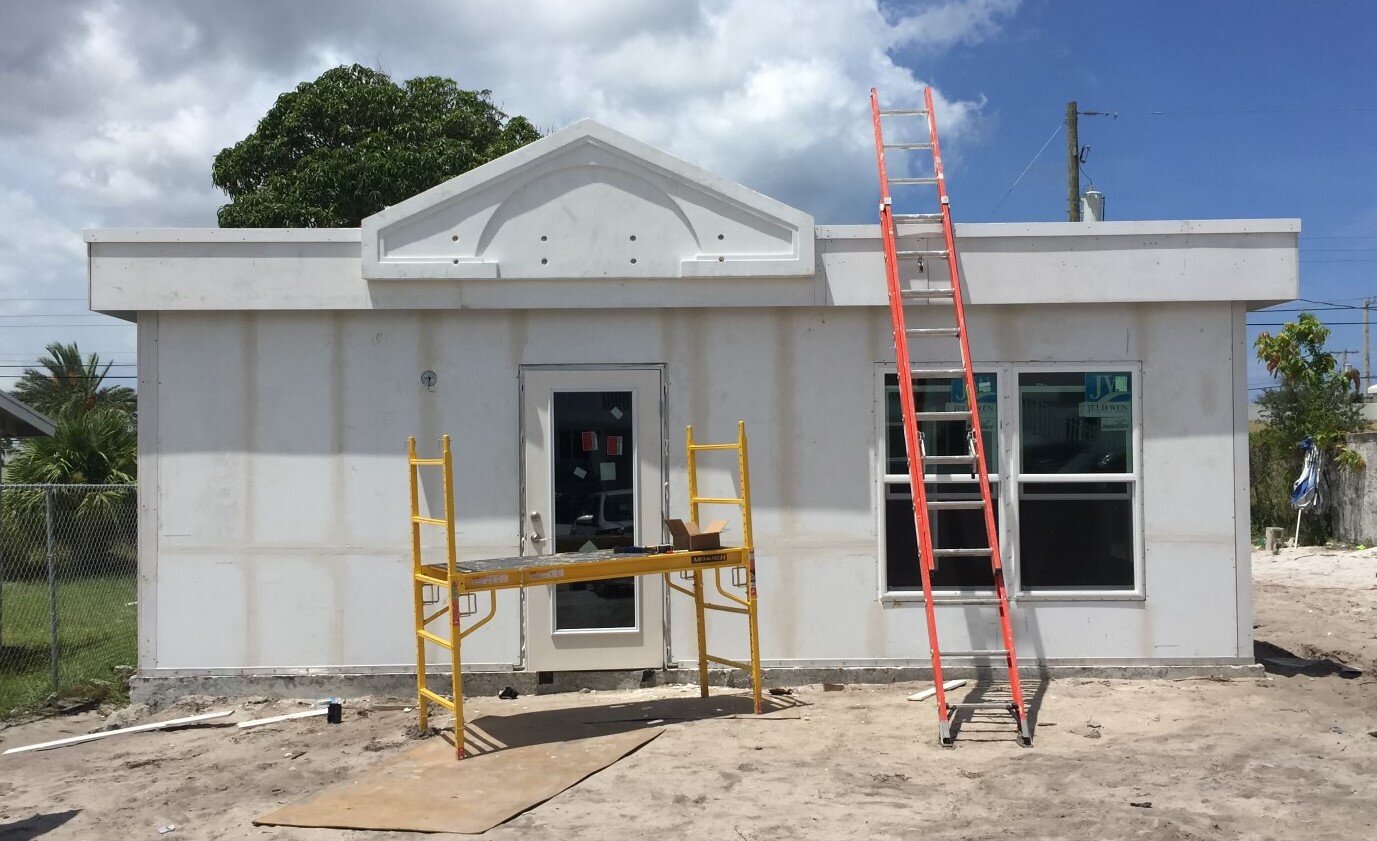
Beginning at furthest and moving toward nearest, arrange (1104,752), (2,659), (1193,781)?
(2,659)
(1104,752)
(1193,781)

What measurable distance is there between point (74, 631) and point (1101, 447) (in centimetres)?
1182

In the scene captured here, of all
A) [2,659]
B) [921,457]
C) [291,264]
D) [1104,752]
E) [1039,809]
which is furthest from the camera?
[2,659]

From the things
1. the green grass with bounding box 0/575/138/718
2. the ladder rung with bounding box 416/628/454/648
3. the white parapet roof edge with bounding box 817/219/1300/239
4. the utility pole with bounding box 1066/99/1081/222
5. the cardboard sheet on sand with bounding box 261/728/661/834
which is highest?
the utility pole with bounding box 1066/99/1081/222

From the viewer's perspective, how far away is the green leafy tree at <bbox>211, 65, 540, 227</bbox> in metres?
23.6

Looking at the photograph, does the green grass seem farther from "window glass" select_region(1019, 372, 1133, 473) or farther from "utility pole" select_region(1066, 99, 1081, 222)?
"utility pole" select_region(1066, 99, 1081, 222)

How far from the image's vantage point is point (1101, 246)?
852 centimetres

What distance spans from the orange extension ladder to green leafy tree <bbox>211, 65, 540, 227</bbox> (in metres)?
16.7

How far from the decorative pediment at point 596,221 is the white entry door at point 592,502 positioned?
2.77 ft

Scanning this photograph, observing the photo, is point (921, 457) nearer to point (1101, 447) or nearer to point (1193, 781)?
point (1101, 447)

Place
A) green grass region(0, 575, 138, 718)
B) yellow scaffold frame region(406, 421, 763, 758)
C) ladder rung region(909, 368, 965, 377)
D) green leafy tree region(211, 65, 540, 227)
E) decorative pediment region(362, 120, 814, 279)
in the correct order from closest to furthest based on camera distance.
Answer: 1. yellow scaffold frame region(406, 421, 763, 758)
2. ladder rung region(909, 368, 965, 377)
3. decorative pediment region(362, 120, 814, 279)
4. green grass region(0, 575, 138, 718)
5. green leafy tree region(211, 65, 540, 227)

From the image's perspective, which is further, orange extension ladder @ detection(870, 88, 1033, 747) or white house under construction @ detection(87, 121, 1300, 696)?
white house under construction @ detection(87, 121, 1300, 696)

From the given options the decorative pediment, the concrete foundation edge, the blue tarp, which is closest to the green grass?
the concrete foundation edge

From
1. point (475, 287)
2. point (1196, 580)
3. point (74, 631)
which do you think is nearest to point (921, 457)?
point (1196, 580)

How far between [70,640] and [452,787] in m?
8.62
